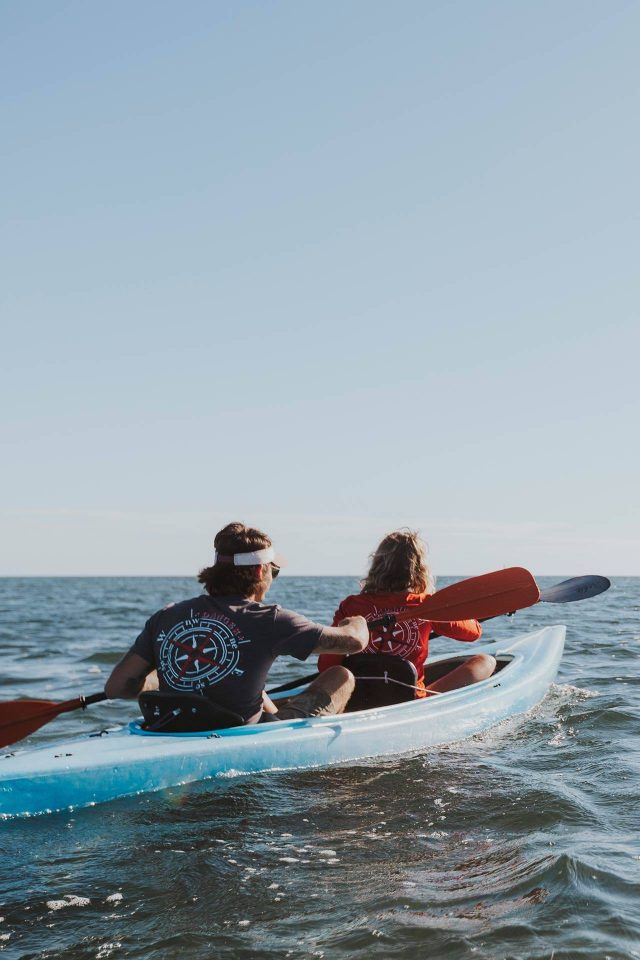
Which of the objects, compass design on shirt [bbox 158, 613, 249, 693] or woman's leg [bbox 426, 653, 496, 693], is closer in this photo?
compass design on shirt [bbox 158, 613, 249, 693]

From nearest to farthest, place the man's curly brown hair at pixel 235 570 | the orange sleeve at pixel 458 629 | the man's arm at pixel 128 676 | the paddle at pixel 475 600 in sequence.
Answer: the man's curly brown hair at pixel 235 570
the man's arm at pixel 128 676
the paddle at pixel 475 600
the orange sleeve at pixel 458 629

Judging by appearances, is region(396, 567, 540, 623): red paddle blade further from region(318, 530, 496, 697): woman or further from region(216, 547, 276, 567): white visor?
region(216, 547, 276, 567): white visor

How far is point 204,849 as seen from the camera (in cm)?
377

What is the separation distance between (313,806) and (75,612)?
19.1 m

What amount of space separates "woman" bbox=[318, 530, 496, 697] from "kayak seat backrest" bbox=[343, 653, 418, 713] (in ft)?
0.28

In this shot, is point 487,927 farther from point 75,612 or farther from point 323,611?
point 75,612

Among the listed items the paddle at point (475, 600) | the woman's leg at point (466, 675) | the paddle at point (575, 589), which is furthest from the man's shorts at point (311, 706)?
the paddle at point (575, 589)

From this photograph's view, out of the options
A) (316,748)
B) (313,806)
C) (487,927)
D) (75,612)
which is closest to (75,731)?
(316,748)

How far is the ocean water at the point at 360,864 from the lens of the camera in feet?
9.42

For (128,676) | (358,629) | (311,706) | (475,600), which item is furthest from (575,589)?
(128,676)

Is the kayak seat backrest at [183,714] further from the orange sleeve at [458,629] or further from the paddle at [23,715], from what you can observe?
the orange sleeve at [458,629]

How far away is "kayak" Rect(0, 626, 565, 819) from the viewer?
4.19 m

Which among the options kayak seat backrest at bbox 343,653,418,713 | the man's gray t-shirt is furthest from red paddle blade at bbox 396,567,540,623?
the man's gray t-shirt

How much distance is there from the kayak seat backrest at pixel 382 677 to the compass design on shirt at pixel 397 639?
9cm
